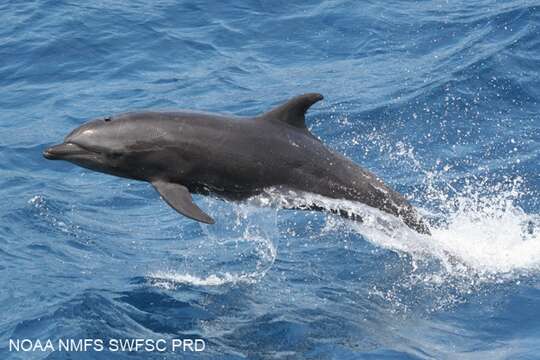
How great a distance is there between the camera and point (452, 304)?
1013 centimetres

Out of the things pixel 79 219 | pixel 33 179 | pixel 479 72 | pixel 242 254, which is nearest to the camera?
pixel 242 254

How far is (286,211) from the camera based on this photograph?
12883 mm

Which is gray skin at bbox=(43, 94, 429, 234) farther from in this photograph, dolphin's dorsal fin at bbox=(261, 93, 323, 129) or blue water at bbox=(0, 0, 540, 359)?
blue water at bbox=(0, 0, 540, 359)

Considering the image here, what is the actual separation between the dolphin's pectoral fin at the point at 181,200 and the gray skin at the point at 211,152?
2 centimetres

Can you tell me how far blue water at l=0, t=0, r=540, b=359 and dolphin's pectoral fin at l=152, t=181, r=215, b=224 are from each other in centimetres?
109

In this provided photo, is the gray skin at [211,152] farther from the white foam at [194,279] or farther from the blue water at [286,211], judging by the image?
the white foam at [194,279]

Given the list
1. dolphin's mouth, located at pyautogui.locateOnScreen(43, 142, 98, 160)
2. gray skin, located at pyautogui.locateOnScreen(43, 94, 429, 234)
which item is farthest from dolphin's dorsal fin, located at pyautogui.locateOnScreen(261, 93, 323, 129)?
dolphin's mouth, located at pyautogui.locateOnScreen(43, 142, 98, 160)

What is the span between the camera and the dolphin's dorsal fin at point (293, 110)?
10.1 meters

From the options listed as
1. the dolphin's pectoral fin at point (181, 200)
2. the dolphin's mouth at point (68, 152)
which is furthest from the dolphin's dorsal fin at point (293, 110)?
the dolphin's mouth at point (68, 152)

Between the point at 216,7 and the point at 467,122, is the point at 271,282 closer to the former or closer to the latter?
the point at 467,122

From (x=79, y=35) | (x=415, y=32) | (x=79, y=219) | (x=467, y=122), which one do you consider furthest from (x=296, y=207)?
(x=79, y=35)

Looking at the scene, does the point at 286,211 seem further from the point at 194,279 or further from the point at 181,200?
the point at 181,200

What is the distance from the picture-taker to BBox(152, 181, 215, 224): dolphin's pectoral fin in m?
9.44

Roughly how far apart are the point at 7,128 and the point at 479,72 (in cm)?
743
